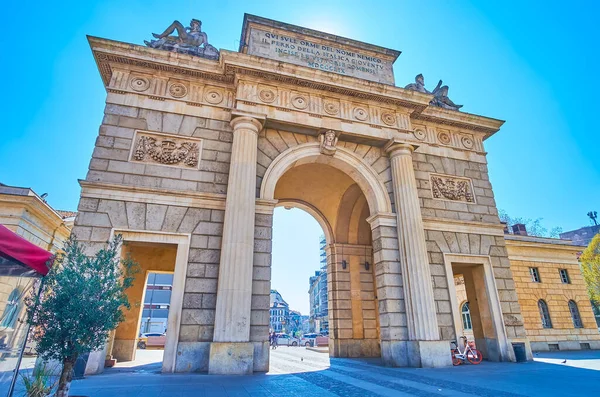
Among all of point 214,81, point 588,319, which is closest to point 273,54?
point 214,81

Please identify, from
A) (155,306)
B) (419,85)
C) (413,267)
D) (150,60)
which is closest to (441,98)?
(419,85)

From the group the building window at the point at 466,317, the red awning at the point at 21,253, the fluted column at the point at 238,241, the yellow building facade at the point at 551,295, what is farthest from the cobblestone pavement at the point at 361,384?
the building window at the point at 466,317

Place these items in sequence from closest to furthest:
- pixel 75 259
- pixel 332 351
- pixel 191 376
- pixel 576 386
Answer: pixel 75 259 < pixel 576 386 < pixel 191 376 < pixel 332 351

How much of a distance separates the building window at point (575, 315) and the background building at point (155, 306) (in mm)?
46865

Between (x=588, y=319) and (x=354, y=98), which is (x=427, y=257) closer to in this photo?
(x=354, y=98)

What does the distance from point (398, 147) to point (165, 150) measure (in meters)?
8.68

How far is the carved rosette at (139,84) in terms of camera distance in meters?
11.6

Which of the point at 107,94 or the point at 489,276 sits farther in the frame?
the point at 489,276

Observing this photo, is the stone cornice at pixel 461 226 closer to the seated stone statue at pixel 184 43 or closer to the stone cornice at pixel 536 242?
the stone cornice at pixel 536 242

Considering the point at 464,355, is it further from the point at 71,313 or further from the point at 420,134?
the point at 71,313

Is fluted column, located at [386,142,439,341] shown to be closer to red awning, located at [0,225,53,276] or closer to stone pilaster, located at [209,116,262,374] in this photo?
stone pilaster, located at [209,116,262,374]

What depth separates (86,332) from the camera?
5062 mm

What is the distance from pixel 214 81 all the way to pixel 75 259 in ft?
28.4

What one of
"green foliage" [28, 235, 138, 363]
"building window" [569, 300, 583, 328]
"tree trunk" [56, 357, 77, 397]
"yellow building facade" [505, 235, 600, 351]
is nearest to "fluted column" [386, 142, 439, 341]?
"green foliage" [28, 235, 138, 363]
